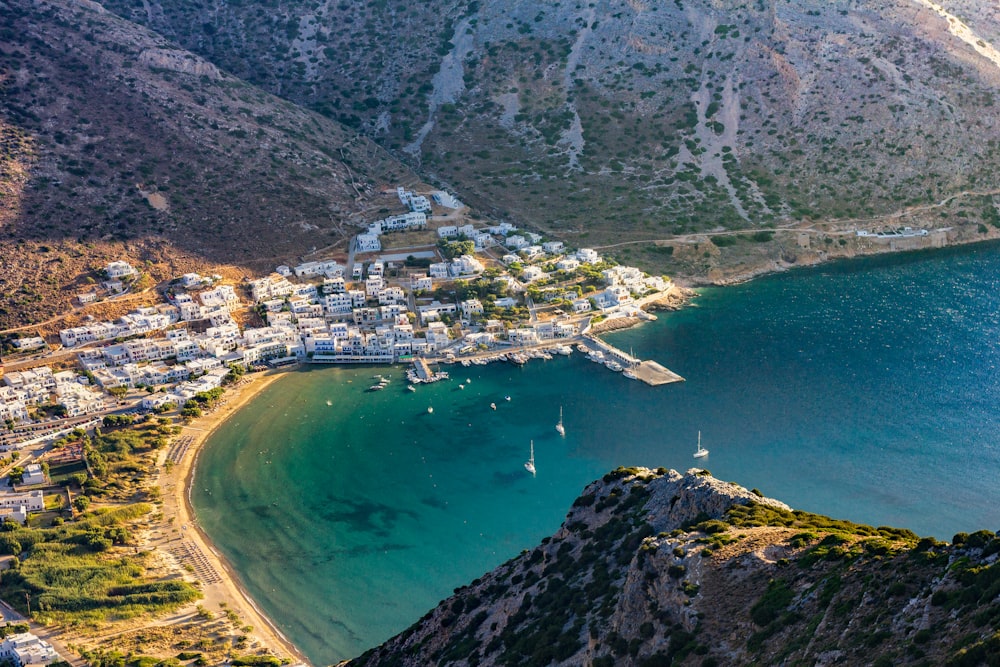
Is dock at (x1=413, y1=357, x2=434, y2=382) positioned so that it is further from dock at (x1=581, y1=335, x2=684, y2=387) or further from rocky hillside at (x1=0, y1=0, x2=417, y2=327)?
rocky hillside at (x1=0, y1=0, x2=417, y2=327)

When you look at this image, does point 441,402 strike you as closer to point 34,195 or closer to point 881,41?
point 34,195

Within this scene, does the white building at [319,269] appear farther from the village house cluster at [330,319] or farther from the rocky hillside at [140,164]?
the rocky hillside at [140,164]

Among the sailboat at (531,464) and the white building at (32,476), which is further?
the sailboat at (531,464)

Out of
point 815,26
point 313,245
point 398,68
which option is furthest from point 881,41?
point 313,245

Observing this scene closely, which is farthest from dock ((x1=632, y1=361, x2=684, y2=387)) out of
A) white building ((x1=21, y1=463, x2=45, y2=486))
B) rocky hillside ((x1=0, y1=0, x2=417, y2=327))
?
white building ((x1=21, y1=463, x2=45, y2=486))

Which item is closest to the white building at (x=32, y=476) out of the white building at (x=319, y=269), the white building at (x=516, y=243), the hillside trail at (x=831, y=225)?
the white building at (x=319, y=269)

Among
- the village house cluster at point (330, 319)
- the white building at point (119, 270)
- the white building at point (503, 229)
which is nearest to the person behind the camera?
the village house cluster at point (330, 319)
